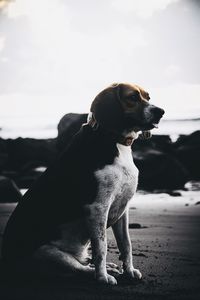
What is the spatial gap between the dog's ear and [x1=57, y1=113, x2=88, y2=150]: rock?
8.27 meters

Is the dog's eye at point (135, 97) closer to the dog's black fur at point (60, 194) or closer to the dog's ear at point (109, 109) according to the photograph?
the dog's ear at point (109, 109)

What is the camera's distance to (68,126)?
12.2m

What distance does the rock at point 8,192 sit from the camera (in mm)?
8484

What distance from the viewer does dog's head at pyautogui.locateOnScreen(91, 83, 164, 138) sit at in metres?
3.45

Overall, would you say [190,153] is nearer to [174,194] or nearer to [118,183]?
[174,194]

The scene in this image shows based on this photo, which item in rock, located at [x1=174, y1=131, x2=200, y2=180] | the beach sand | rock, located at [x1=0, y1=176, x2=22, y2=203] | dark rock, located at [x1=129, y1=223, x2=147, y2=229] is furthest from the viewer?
rock, located at [x1=174, y1=131, x2=200, y2=180]

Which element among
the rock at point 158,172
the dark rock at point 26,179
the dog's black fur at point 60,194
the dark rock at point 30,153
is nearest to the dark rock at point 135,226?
the dog's black fur at point 60,194

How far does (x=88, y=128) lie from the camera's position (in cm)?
346

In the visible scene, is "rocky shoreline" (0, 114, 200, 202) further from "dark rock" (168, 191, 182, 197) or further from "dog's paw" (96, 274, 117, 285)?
"dog's paw" (96, 274, 117, 285)

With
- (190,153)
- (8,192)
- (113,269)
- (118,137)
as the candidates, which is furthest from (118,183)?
(190,153)

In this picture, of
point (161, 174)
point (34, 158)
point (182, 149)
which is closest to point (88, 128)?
point (161, 174)

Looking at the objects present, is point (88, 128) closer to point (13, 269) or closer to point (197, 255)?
point (13, 269)

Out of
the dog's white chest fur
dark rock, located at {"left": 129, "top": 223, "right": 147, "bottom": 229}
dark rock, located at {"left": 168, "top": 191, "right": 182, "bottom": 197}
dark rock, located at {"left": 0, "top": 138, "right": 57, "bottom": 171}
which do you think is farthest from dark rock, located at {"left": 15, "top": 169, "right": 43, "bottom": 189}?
the dog's white chest fur

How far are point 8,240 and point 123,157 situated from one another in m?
1.10
